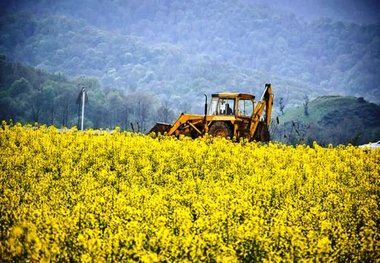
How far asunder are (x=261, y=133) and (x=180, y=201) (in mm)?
14981

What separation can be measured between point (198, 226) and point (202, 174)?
6.58m

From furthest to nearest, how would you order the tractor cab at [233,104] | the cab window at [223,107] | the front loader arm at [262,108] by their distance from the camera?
the cab window at [223,107] < the tractor cab at [233,104] < the front loader arm at [262,108]

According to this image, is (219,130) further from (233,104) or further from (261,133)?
(261,133)

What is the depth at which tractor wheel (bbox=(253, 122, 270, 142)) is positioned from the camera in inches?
1067

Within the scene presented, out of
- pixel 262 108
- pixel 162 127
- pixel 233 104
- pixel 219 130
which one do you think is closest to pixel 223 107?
pixel 233 104

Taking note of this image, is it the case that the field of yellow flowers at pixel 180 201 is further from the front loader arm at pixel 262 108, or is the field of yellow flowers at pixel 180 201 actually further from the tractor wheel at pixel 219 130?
the front loader arm at pixel 262 108

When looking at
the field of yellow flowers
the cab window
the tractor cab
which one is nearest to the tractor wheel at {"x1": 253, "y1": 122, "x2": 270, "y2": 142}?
the tractor cab

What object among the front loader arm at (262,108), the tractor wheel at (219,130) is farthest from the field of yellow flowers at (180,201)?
the front loader arm at (262,108)

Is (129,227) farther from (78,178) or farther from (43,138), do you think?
(43,138)

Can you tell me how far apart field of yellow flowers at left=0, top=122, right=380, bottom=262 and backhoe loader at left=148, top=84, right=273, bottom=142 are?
4244mm

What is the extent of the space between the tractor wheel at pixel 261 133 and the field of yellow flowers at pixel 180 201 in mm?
4699

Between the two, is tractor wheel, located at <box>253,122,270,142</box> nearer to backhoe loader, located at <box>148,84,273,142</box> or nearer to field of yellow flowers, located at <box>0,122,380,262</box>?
backhoe loader, located at <box>148,84,273,142</box>

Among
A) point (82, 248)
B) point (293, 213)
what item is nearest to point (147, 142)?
point (293, 213)

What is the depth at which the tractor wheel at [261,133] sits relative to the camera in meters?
27.1
